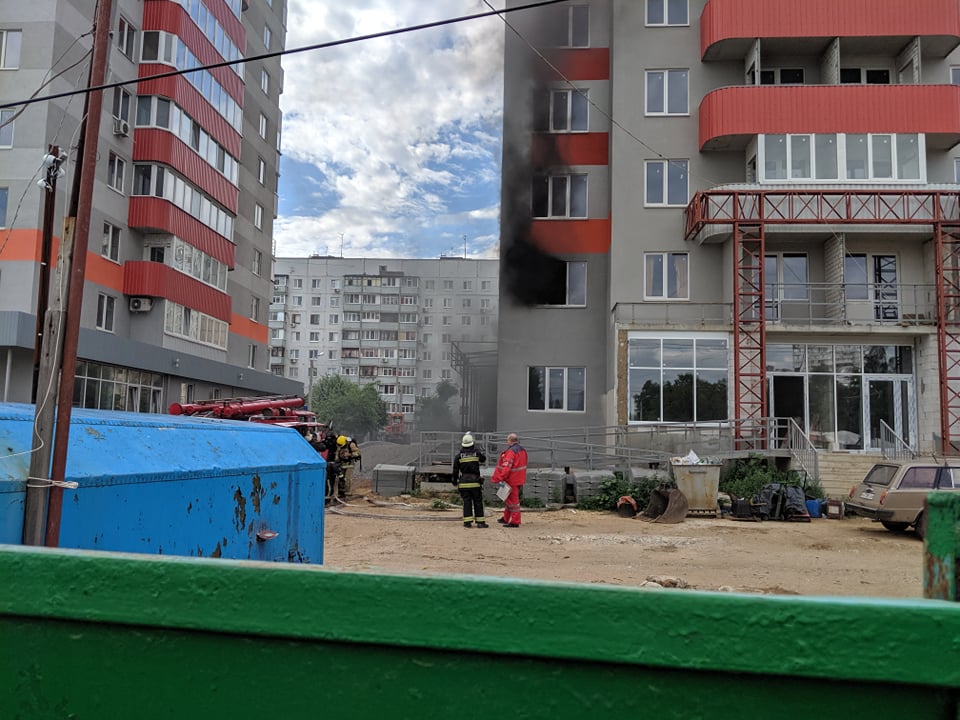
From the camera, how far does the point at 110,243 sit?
2730 cm

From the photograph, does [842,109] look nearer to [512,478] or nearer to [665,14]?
[665,14]

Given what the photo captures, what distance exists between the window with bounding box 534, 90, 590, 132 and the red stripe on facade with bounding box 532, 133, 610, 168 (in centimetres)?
40

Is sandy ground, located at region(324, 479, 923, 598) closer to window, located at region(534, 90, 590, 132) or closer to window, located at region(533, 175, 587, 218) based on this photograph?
window, located at region(533, 175, 587, 218)

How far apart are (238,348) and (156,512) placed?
3497cm

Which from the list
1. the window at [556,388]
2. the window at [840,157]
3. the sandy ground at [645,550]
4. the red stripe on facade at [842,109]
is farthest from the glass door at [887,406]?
the window at [556,388]

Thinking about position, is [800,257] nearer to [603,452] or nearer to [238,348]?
[603,452]

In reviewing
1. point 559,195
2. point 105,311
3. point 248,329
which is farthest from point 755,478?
point 248,329

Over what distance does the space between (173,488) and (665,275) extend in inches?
908

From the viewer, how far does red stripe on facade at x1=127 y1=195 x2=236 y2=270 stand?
28.2 metres

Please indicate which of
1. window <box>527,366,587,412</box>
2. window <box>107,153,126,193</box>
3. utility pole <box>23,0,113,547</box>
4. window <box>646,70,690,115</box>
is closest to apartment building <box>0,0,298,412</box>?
window <box>107,153,126,193</box>

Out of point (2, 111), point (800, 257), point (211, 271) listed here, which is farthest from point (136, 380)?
point (800, 257)

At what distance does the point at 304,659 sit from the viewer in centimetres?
169

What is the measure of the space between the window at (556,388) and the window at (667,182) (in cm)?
660

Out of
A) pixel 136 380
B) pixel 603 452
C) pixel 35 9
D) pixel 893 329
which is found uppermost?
pixel 35 9
